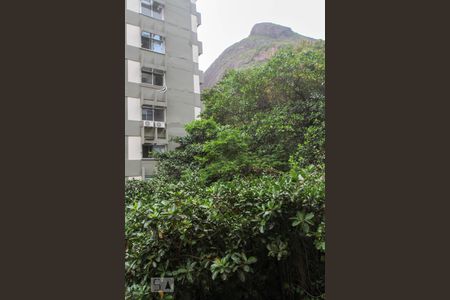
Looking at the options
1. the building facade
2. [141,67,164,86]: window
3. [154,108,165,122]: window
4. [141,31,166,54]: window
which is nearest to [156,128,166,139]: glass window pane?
the building facade

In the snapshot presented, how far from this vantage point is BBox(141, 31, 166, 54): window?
4473mm

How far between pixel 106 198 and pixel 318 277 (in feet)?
3.69

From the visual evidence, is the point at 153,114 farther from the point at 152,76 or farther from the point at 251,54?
the point at 251,54

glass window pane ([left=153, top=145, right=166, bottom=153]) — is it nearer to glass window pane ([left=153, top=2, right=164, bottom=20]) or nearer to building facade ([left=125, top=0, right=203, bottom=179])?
building facade ([left=125, top=0, right=203, bottom=179])

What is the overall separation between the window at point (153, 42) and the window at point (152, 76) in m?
0.36

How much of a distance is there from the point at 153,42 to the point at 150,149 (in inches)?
76.5

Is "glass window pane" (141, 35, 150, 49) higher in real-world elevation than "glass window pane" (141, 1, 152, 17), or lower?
lower

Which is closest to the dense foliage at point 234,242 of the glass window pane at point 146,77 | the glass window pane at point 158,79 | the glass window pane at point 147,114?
the glass window pane at point 147,114

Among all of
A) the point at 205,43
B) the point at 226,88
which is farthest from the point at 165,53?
the point at 205,43

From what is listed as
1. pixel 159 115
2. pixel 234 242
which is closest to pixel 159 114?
pixel 159 115

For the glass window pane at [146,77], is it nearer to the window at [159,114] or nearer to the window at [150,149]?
the window at [159,114]

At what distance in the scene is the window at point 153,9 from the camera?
3.86m

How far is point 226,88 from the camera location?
5160 millimetres
